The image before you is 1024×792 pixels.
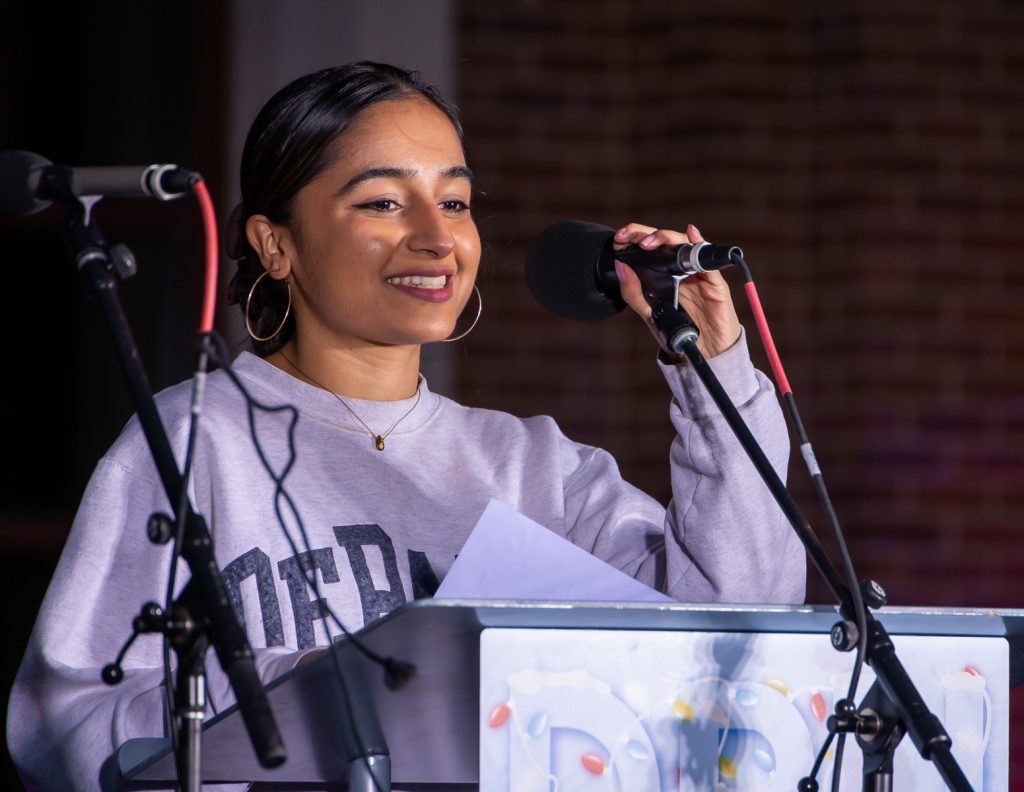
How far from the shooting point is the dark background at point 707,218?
11.7 feet

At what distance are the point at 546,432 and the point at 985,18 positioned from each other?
7.35 feet

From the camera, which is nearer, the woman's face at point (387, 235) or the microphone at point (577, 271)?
the microphone at point (577, 271)

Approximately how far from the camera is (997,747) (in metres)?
1.27

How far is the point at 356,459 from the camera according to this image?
1.86 m

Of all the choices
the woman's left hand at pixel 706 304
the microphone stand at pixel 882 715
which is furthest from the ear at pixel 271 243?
the microphone stand at pixel 882 715

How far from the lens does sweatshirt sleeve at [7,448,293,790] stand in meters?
1.47

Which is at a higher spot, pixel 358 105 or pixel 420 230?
pixel 358 105

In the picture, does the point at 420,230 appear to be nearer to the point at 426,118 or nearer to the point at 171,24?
the point at 426,118

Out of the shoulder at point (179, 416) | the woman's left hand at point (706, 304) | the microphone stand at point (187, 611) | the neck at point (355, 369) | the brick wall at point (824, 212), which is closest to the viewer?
the microphone stand at point (187, 611)

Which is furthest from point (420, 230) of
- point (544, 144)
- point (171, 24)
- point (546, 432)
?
point (171, 24)

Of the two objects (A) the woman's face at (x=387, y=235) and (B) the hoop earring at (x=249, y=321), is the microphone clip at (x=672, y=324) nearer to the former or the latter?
(A) the woman's face at (x=387, y=235)

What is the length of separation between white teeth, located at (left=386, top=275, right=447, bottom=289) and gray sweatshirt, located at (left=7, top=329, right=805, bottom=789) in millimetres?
178

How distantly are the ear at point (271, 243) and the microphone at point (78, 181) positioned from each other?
0.71m

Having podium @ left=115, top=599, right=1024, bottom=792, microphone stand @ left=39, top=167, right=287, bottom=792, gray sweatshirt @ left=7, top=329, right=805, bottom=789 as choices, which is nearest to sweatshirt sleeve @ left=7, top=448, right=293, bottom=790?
gray sweatshirt @ left=7, top=329, right=805, bottom=789
